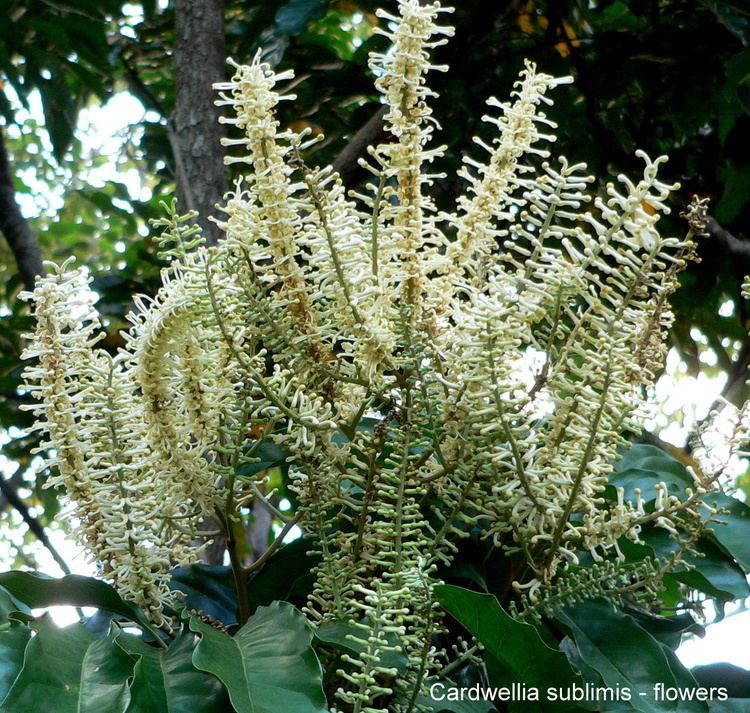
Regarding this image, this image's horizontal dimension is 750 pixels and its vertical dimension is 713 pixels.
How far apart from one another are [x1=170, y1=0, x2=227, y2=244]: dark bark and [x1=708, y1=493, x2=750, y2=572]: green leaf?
876 mm

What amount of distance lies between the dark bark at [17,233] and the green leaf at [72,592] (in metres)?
1.21

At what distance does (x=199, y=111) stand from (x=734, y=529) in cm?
116

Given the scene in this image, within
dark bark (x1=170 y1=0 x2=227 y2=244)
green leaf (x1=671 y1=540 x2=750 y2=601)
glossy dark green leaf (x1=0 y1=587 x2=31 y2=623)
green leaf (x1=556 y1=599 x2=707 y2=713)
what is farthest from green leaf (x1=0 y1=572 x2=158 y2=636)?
dark bark (x1=170 y1=0 x2=227 y2=244)

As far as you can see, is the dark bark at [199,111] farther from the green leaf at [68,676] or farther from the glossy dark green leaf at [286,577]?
the green leaf at [68,676]

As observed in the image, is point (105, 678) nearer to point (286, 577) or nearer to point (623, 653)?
point (286, 577)

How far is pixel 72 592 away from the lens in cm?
95

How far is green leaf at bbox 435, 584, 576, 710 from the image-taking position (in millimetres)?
889

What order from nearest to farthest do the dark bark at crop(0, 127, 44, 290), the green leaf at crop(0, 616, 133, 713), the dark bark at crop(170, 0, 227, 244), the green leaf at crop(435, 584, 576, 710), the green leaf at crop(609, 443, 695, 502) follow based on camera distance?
the green leaf at crop(0, 616, 133, 713)
the green leaf at crop(435, 584, 576, 710)
the green leaf at crop(609, 443, 695, 502)
the dark bark at crop(170, 0, 227, 244)
the dark bark at crop(0, 127, 44, 290)

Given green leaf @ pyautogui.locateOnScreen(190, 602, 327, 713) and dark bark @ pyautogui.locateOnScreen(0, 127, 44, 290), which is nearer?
green leaf @ pyautogui.locateOnScreen(190, 602, 327, 713)

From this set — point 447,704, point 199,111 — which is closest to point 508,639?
point 447,704

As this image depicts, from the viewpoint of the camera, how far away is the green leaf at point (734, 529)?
1137 millimetres

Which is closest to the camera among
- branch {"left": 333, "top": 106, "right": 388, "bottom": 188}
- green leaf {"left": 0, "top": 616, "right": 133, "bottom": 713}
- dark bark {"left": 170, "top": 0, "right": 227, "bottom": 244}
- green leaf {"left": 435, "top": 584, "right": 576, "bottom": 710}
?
green leaf {"left": 0, "top": 616, "right": 133, "bottom": 713}

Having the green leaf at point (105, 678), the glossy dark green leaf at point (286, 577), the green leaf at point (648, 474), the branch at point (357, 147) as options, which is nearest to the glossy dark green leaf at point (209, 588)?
the glossy dark green leaf at point (286, 577)

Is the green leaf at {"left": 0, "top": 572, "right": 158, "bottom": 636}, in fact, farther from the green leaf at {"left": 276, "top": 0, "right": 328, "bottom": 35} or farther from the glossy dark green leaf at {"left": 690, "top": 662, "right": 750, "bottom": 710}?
the green leaf at {"left": 276, "top": 0, "right": 328, "bottom": 35}
